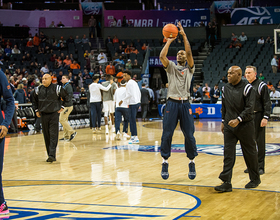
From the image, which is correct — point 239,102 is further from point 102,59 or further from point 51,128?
point 102,59

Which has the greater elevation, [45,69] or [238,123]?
[45,69]

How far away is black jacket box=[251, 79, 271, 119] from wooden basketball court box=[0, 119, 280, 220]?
1.10 m

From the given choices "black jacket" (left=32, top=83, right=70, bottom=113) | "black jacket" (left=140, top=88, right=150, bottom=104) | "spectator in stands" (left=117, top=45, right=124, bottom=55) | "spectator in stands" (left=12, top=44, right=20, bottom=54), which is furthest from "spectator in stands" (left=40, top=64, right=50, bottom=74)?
"black jacket" (left=32, top=83, right=70, bottom=113)

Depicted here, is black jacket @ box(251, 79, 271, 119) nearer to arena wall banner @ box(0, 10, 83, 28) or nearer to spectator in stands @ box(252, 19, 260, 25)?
spectator in stands @ box(252, 19, 260, 25)

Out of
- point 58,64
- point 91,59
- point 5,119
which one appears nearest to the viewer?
point 5,119

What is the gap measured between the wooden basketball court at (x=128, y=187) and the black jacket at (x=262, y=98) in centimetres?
110

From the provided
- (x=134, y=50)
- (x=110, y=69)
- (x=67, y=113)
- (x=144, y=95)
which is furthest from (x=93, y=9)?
(x=67, y=113)

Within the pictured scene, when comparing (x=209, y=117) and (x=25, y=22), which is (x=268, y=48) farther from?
(x=25, y=22)

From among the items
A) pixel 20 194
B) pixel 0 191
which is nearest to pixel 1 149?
pixel 0 191

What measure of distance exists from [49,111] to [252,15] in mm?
23530

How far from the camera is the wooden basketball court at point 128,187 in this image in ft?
15.2

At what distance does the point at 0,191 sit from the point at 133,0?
94.4ft

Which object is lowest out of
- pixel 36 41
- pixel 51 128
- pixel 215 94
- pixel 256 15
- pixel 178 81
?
pixel 51 128

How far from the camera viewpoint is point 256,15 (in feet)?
93.8
